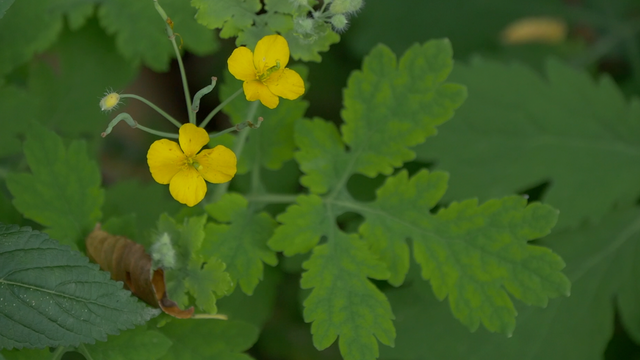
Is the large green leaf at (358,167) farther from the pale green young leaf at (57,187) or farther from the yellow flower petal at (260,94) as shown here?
the pale green young leaf at (57,187)

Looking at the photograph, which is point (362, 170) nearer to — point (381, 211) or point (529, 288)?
point (381, 211)

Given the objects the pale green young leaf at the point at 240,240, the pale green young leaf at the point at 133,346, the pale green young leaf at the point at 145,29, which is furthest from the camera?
the pale green young leaf at the point at 145,29

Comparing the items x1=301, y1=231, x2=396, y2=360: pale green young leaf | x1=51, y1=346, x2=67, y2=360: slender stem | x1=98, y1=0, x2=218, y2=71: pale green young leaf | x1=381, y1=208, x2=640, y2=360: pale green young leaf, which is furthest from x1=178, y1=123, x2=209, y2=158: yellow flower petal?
x1=381, y1=208, x2=640, y2=360: pale green young leaf

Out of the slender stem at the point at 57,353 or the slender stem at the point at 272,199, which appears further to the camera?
the slender stem at the point at 272,199

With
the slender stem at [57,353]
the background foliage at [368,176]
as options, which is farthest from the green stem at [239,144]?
the slender stem at [57,353]

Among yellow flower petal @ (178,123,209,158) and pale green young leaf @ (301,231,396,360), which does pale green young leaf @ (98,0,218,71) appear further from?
pale green young leaf @ (301,231,396,360)

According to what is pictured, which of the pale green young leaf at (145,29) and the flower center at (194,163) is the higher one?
the flower center at (194,163)
